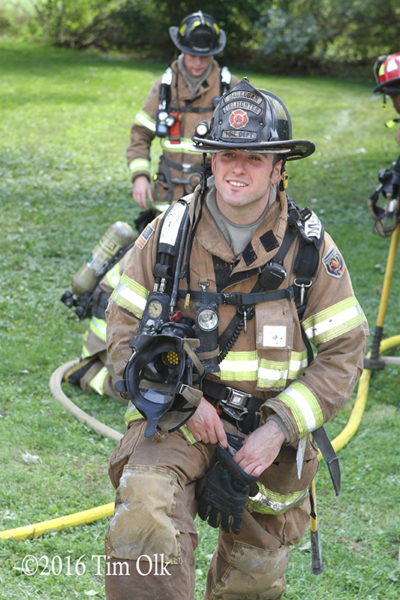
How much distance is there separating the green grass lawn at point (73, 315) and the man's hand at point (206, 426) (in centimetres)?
130

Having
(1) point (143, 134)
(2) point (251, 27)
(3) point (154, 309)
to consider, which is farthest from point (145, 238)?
(2) point (251, 27)

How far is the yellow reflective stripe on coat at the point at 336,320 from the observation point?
3.29 metres

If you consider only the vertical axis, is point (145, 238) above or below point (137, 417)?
above

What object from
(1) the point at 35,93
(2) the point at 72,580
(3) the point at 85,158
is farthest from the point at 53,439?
(1) the point at 35,93

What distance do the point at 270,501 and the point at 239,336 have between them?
746 mm

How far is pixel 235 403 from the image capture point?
11.0ft

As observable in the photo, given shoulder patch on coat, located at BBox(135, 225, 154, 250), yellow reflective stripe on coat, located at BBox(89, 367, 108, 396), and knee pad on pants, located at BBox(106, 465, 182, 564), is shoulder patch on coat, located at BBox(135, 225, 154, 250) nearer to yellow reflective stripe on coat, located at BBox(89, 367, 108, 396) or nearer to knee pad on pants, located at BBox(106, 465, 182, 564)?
knee pad on pants, located at BBox(106, 465, 182, 564)

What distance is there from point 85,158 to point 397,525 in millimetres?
10062

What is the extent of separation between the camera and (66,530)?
446cm

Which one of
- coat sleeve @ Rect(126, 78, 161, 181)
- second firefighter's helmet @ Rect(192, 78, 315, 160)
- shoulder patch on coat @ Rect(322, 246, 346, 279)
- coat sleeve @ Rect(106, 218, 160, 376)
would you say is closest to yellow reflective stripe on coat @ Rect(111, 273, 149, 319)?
coat sleeve @ Rect(106, 218, 160, 376)

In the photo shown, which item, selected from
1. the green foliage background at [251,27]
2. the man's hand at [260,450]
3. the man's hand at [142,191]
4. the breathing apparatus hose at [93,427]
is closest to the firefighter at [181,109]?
the man's hand at [142,191]

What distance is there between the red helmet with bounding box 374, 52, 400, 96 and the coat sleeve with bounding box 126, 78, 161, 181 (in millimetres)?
2036

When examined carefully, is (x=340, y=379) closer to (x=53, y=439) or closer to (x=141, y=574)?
(x=141, y=574)

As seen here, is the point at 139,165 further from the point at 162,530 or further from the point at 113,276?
the point at 162,530
